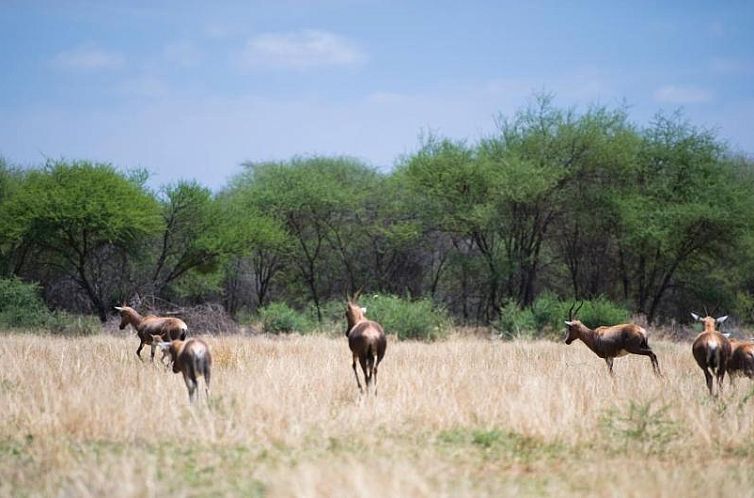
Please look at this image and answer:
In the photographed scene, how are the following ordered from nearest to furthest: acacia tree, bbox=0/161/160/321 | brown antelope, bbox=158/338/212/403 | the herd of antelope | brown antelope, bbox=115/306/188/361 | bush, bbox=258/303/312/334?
brown antelope, bbox=158/338/212/403 → the herd of antelope → brown antelope, bbox=115/306/188/361 → bush, bbox=258/303/312/334 → acacia tree, bbox=0/161/160/321

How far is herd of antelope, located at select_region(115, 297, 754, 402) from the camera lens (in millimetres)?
10656

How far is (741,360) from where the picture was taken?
41.3 feet

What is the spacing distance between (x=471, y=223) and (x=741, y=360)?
21.9 metres

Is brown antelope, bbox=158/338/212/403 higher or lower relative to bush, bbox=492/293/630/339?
higher

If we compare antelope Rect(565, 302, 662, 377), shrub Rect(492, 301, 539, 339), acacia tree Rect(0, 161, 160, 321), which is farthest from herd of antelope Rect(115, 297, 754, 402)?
acacia tree Rect(0, 161, 160, 321)

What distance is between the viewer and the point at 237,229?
3484 cm

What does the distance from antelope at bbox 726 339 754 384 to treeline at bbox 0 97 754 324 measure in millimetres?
17370

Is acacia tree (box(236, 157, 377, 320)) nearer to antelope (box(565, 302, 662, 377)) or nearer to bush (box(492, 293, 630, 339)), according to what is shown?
bush (box(492, 293, 630, 339))

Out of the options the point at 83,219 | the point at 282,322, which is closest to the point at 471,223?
the point at 282,322

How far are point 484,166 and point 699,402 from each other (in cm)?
2363

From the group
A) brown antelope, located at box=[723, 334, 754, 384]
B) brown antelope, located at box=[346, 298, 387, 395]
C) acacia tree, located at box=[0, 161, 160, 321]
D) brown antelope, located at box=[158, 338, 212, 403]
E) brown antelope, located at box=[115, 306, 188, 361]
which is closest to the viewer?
brown antelope, located at box=[158, 338, 212, 403]

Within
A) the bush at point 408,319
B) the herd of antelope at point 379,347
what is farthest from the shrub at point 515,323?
the herd of antelope at point 379,347

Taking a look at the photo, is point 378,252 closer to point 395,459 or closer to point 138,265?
point 138,265

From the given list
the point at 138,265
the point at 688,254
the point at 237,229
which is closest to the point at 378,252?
the point at 237,229
